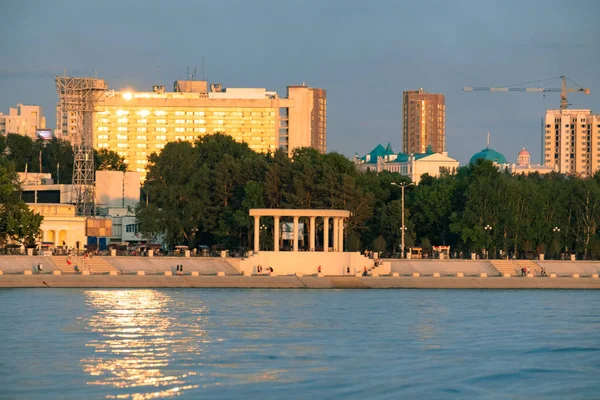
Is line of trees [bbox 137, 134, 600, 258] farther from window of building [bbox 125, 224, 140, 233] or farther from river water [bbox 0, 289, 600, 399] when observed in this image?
river water [bbox 0, 289, 600, 399]

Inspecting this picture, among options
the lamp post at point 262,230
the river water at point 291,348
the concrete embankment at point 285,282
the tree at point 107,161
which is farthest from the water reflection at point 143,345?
the tree at point 107,161

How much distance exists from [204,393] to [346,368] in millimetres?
7985

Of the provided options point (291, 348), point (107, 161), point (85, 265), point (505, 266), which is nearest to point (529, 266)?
point (505, 266)

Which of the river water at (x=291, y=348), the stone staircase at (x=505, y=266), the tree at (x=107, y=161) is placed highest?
the tree at (x=107, y=161)

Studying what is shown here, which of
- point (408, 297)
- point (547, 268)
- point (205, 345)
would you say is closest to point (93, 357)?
point (205, 345)

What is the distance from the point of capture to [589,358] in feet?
177

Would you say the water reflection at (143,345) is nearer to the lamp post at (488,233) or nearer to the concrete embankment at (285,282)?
the concrete embankment at (285,282)

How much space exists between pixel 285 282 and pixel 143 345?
4255 centimetres

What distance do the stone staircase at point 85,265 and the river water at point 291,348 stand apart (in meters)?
13.0

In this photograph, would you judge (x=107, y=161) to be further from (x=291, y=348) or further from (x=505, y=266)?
(x=291, y=348)

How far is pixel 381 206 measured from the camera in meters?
125

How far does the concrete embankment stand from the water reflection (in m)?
12.1

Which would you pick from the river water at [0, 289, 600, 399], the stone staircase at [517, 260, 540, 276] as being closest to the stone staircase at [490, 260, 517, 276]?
the stone staircase at [517, 260, 540, 276]

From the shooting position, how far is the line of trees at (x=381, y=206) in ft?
384
